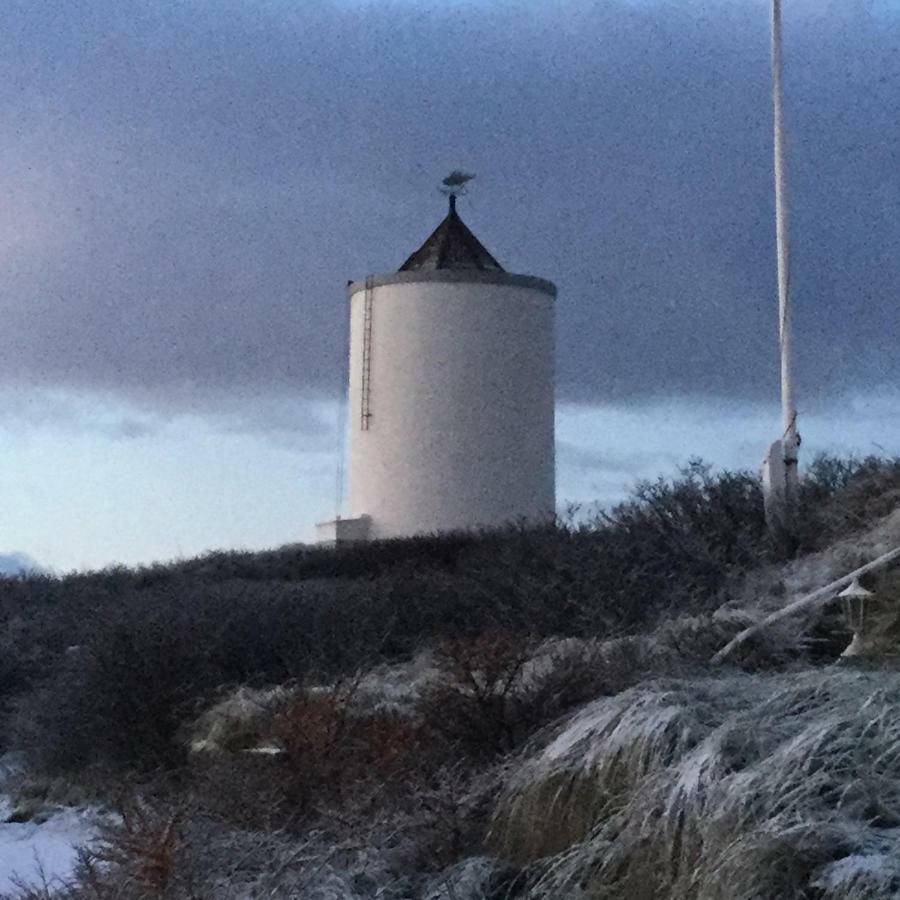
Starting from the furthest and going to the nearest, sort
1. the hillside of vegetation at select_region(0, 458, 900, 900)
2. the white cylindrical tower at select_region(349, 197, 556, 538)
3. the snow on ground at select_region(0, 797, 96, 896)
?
the white cylindrical tower at select_region(349, 197, 556, 538) → the snow on ground at select_region(0, 797, 96, 896) → the hillside of vegetation at select_region(0, 458, 900, 900)

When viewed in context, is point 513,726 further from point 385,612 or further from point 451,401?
point 451,401

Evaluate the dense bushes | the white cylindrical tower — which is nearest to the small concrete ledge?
the white cylindrical tower

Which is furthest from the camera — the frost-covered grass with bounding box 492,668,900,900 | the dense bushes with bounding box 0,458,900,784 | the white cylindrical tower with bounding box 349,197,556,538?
the white cylindrical tower with bounding box 349,197,556,538

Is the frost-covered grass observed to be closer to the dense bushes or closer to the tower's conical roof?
the dense bushes

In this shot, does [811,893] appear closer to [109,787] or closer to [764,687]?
[764,687]

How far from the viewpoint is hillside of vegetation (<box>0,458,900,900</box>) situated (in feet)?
19.0

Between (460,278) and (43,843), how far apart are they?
17.9 m

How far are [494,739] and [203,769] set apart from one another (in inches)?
91.1

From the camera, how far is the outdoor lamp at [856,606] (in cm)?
908

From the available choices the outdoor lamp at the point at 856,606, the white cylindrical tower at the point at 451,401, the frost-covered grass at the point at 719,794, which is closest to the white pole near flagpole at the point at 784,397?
the outdoor lamp at the point at 856,606

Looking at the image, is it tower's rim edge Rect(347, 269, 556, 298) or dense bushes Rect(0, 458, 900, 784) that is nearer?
dense bushes Rect(0, 458, 900, 784)

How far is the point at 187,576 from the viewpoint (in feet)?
74.0

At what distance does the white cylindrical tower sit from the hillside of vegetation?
30.5 ft

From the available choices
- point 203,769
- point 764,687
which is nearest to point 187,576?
point 203,769
